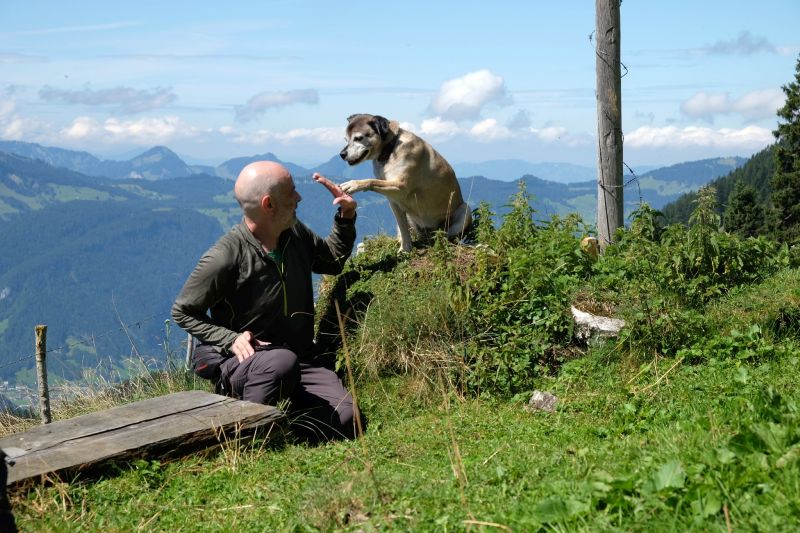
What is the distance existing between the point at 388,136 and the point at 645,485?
6.18 meters

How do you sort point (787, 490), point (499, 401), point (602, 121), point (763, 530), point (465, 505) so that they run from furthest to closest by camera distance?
point (602, 121), point (499, 401), point (465, 505), point (787, 490), point (763, 530)

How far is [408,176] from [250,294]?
9.86 ft

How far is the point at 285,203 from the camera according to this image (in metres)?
6.51

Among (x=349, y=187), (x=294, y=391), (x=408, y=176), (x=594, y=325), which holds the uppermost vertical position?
(x=408, y=176)

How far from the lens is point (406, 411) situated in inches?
254

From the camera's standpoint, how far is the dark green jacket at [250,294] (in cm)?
630

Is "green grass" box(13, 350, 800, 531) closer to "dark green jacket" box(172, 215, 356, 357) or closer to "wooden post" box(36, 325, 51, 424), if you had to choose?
"dark green jacket" box(172, 215, 356, 357)

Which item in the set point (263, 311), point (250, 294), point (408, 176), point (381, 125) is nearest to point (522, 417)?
point (263, 311)

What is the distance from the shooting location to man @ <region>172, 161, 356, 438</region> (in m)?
6.22

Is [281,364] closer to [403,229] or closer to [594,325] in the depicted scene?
[594,325]

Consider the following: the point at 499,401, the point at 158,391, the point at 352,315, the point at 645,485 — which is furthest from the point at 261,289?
the point at 645,485

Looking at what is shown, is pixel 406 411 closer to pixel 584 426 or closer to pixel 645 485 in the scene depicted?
pixel 584 426

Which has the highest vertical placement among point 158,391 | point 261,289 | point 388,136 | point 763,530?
point 388,136

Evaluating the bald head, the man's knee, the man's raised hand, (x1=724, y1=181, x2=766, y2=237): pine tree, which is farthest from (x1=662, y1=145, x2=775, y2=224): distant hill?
the man's knee
